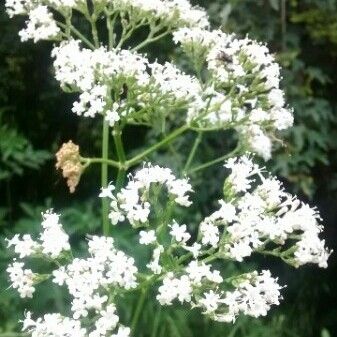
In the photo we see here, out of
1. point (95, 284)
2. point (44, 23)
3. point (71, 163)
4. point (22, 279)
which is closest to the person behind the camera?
point (95, 284)

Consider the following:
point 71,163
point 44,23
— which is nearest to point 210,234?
point 71,163

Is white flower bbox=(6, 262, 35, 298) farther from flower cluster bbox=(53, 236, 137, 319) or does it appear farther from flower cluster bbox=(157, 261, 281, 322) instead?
flower cluster bbox=(157, 261, 281, 322)

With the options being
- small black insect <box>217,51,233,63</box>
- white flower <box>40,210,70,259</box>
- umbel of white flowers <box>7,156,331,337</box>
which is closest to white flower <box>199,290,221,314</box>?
umbel of white flowers <box>7,156,331,337</box>

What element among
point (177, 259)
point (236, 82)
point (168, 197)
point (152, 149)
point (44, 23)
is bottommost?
point (177, 259)

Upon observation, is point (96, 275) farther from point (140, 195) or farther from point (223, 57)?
point (223, 57)

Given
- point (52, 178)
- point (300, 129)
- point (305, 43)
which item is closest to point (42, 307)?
point (52, 178)

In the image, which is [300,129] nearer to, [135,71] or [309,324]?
[309,324]

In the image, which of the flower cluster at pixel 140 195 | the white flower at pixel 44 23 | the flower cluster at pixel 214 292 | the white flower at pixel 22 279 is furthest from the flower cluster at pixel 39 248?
the white flower at pixel 44 23
